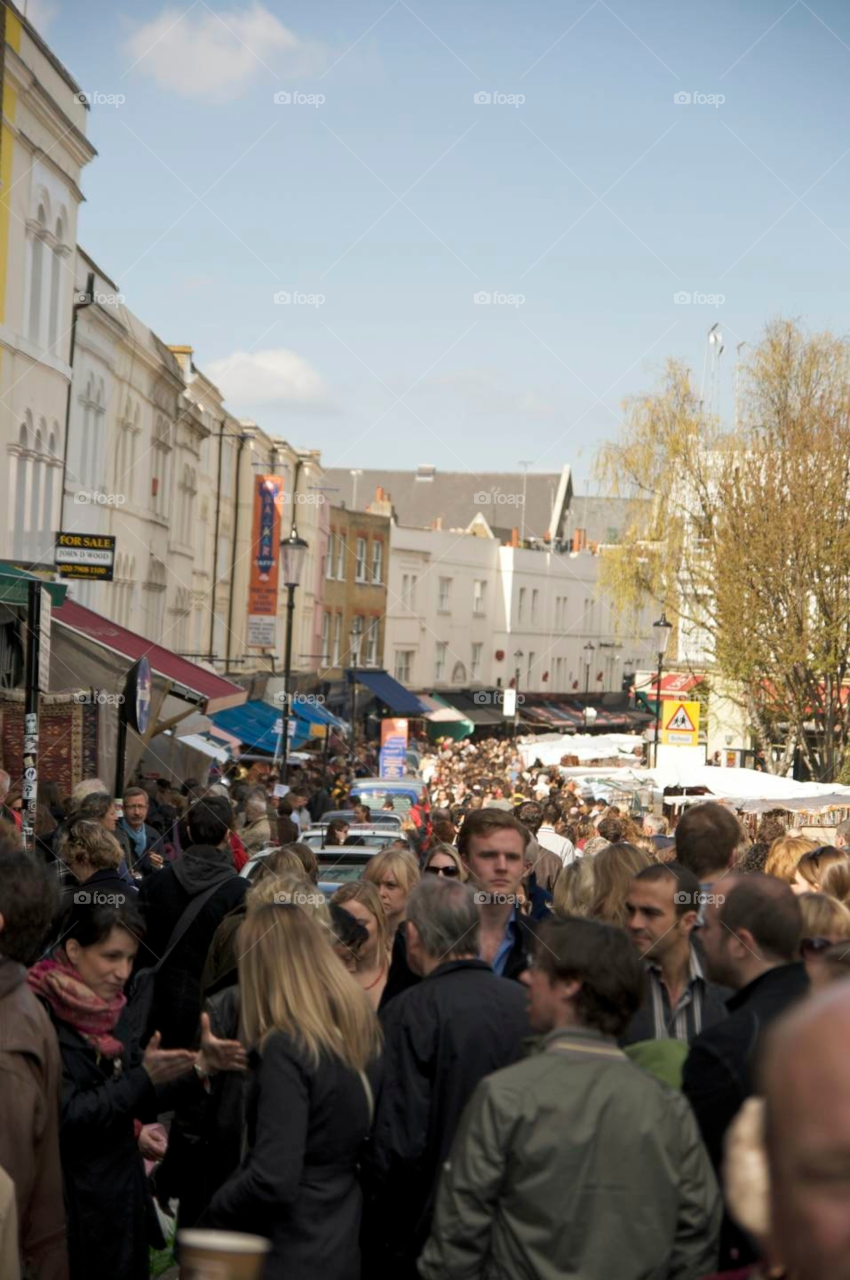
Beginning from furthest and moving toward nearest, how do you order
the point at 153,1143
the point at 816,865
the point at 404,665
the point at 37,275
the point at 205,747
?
the point at 404,665 < the point at 205,747 < the point at 37,275 < the point at 816,865 < the point at 153,1143

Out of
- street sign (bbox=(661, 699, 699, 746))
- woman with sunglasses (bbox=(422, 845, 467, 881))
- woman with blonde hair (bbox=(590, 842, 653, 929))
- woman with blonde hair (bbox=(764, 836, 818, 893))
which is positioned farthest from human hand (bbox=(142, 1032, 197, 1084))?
street sign (bbox=(661, 699, 699, 746))

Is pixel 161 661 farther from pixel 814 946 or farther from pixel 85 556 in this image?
pixel 814 946

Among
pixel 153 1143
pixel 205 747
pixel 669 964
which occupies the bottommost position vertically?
pixel 205 747

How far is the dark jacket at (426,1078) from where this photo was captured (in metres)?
4.38

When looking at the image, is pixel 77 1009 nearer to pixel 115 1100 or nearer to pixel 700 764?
pixel 115 1100

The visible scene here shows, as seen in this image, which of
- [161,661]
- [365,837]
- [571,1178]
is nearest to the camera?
[571,1178]

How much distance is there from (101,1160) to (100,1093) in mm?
261

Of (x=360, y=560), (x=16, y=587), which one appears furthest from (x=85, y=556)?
(x=360, y=560)

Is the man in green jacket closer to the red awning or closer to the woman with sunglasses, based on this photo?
the woman with sunglasses

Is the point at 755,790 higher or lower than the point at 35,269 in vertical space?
lower

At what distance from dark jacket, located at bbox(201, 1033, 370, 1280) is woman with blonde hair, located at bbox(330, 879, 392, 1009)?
5.26 feet

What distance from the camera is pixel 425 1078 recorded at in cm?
445

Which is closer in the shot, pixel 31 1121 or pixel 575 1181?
pixel 575 1181

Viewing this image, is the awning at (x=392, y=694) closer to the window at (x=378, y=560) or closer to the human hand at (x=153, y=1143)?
the window at (x=378, y=560)
